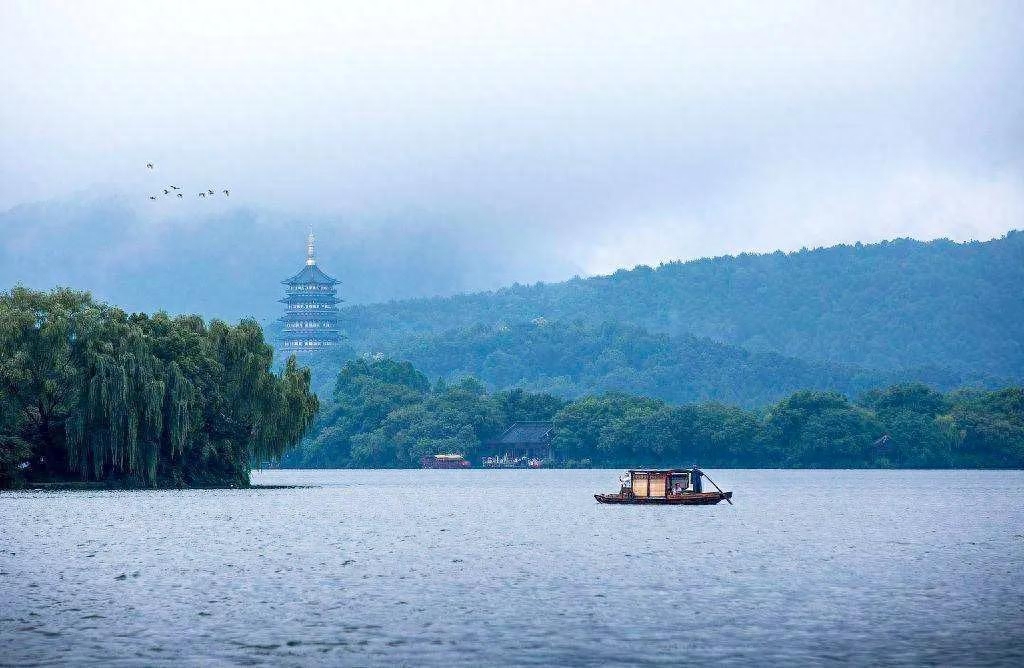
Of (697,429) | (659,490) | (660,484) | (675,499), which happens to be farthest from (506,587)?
(697,429)

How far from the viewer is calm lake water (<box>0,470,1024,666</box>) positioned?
24.6 metres

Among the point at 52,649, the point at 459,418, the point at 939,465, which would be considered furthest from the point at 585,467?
the point at 52,649

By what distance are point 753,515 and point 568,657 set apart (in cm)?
4396

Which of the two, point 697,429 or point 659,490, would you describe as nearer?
point 659,490

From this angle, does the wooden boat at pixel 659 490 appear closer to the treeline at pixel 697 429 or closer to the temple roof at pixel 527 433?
the treeline at pixel 697 429

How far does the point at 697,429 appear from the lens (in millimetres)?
156875

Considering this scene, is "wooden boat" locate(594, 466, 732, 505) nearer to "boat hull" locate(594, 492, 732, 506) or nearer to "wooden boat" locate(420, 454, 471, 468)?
"boat hull" locate(594, 492, 732, 506)

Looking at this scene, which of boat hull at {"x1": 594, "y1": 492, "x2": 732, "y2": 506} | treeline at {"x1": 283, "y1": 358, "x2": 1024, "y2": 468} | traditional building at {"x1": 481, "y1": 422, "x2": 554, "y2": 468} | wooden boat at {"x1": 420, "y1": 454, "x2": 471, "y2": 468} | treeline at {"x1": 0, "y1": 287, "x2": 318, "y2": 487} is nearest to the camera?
boat hull at {"x1": 594, "y1": 492, "x2": 732, "y2": 506}

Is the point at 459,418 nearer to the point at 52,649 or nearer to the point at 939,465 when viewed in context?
the point at 939,465

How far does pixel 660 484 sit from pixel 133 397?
2778cm

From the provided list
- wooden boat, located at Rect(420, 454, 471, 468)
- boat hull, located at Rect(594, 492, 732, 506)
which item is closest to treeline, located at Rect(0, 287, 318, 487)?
boat hull, located at Rect(594, 492, 732, 506)

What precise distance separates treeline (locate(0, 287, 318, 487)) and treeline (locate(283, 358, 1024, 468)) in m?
78.4

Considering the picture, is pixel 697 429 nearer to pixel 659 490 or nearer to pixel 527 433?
pixel 527 433

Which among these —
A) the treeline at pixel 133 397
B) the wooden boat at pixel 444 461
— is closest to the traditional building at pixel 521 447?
the wooden boat at pixel 444 461
